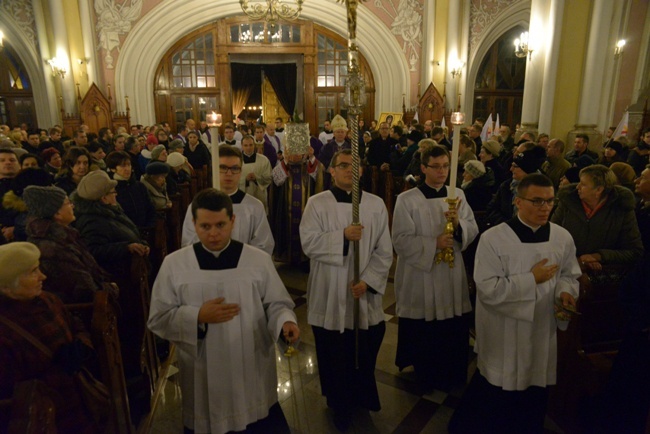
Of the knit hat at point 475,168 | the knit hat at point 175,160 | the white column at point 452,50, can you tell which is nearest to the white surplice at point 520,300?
the knit hat at point 475,168

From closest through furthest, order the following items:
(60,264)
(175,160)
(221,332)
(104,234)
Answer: (221,332)
(60,264)
(104,234)
(175,160)

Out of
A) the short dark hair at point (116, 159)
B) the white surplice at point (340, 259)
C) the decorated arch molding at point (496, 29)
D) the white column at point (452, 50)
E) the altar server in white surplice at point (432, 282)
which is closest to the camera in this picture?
the white surplice at point (340, 259)

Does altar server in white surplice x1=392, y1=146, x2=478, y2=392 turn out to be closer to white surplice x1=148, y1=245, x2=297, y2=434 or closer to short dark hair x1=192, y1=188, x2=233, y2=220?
white surplice x1=148, y1=245, x2=297, y2=434

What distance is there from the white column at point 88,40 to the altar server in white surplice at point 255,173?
10097 millimetres

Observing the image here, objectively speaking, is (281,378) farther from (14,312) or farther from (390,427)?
(14,312)

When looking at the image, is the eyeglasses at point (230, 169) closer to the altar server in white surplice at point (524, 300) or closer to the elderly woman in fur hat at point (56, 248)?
the elderly woman in fur hat at point (56, 248)

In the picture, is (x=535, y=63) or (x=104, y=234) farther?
(x=535, y=63)

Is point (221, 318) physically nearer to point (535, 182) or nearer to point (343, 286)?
point (343, 286)

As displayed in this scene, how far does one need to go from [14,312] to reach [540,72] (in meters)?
10.1

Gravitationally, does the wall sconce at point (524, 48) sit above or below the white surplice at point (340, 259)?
above

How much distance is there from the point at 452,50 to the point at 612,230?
491 inches

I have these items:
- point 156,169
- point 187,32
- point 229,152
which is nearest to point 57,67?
point 187,32

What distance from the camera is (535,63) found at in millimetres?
9484

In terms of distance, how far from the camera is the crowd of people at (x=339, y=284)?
2.29m
